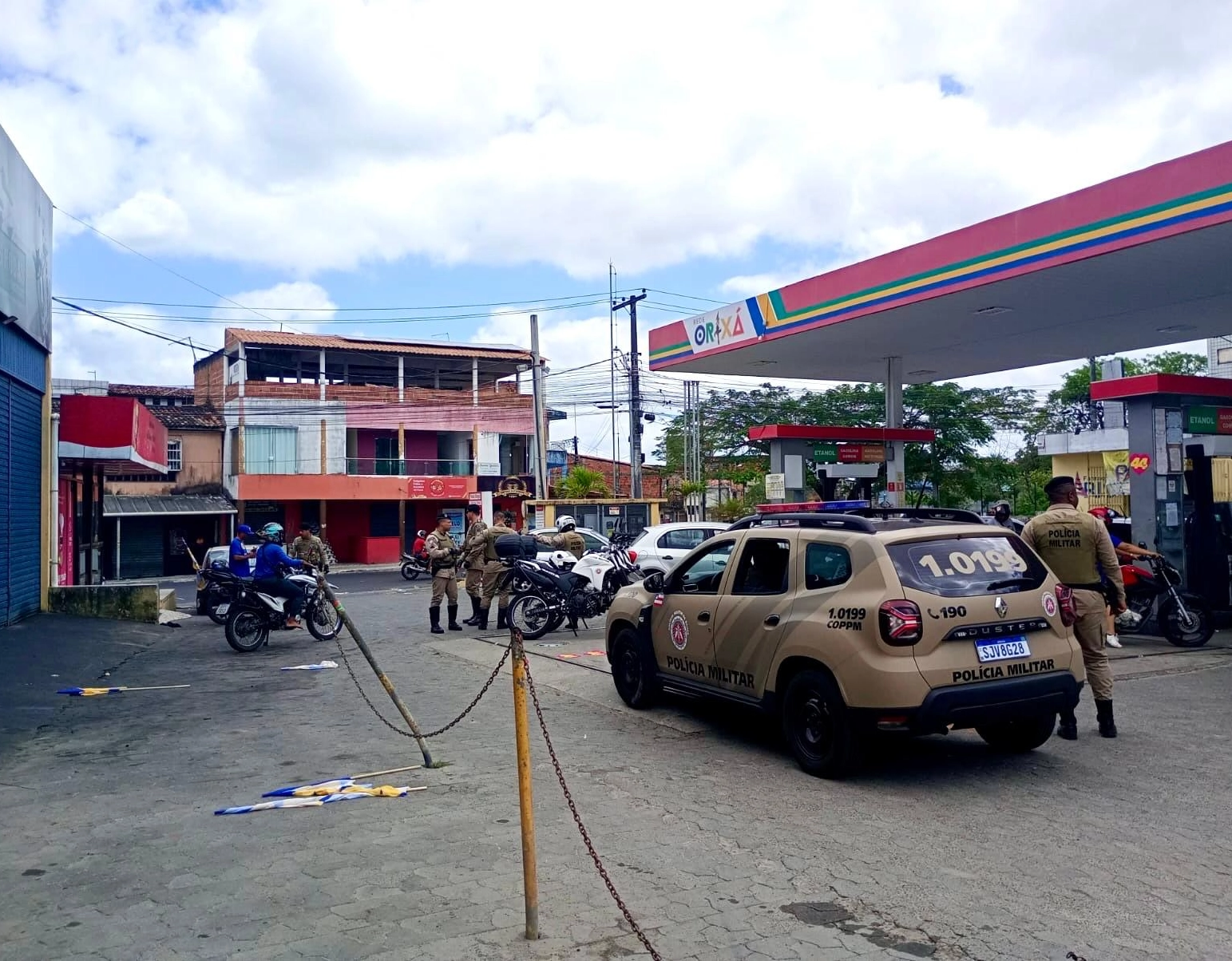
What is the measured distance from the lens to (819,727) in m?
6.54

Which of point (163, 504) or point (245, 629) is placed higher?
point (163, 504)

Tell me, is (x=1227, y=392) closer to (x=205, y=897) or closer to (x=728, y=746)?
(x=728, y=746)

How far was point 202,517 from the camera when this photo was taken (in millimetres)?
39281

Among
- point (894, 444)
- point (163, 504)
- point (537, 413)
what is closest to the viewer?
point (894, 444)

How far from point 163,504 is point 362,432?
27.0 feet

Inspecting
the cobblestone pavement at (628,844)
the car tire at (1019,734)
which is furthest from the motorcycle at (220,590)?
the car tire at (1019,734)

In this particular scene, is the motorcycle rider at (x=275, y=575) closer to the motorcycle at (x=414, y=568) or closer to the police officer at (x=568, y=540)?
the police officer at (x=568, y=540)

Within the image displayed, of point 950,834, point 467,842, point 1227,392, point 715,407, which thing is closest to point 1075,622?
point 950,834

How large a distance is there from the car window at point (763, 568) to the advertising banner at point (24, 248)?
10590 mm

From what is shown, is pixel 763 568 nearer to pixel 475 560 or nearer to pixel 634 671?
pixel 634 671

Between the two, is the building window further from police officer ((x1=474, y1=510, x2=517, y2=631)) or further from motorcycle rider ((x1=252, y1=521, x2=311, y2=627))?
motorcycle rider ((x1=252, y1=521, x2=311, y2=627))

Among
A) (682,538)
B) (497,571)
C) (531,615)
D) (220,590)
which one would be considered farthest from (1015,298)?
(220,590)

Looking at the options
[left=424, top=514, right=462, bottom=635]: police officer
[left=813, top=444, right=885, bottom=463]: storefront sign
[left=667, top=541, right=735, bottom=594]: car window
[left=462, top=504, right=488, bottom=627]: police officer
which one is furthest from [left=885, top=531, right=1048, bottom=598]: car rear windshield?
[left=813, top=444, right=885, bottom=463]: storefront sign

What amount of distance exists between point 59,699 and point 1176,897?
937 cm
